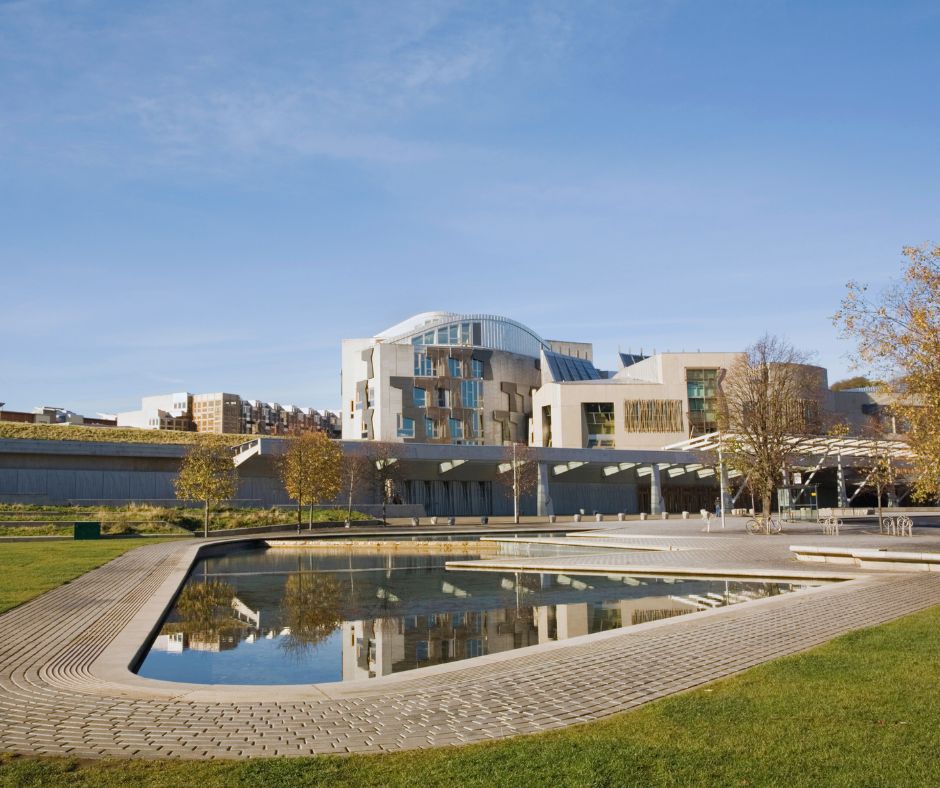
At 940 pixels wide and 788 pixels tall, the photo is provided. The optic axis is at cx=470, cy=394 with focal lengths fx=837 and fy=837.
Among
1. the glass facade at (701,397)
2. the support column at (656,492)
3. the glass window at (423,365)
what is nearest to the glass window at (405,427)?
the glass window at (423,365)

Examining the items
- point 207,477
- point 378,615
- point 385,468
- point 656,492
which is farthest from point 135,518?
point 656,492

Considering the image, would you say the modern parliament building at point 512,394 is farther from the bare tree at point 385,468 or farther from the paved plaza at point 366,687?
the paved plaza at point 366,687

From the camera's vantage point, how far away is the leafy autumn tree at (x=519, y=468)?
2244 inches

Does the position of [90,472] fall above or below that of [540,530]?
above

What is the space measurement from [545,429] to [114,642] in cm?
7079

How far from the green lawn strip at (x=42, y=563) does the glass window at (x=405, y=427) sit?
150 ft

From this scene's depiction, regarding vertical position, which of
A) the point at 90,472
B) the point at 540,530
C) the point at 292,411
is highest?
the point at 292,411

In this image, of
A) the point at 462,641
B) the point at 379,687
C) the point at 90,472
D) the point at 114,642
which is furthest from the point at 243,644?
the point at 90,472

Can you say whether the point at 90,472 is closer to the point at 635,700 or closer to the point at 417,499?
the point at 417,499

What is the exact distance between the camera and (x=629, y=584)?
58.3 feet

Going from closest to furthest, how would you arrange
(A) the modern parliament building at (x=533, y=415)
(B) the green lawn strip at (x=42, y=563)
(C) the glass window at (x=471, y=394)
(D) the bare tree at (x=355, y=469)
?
(B) the green lawn strip at (x=42, y=563) → (D) the bare tree at (x=355, y=469) → (A) the modern parliament building at (x=533, y=415) → (C) the glass window at (x=471, y=394)

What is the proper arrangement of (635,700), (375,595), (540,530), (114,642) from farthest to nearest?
(540,530)
(375,595)
(114,642)
(635,700)

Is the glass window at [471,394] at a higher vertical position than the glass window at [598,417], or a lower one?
higher

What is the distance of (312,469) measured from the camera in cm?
4322
